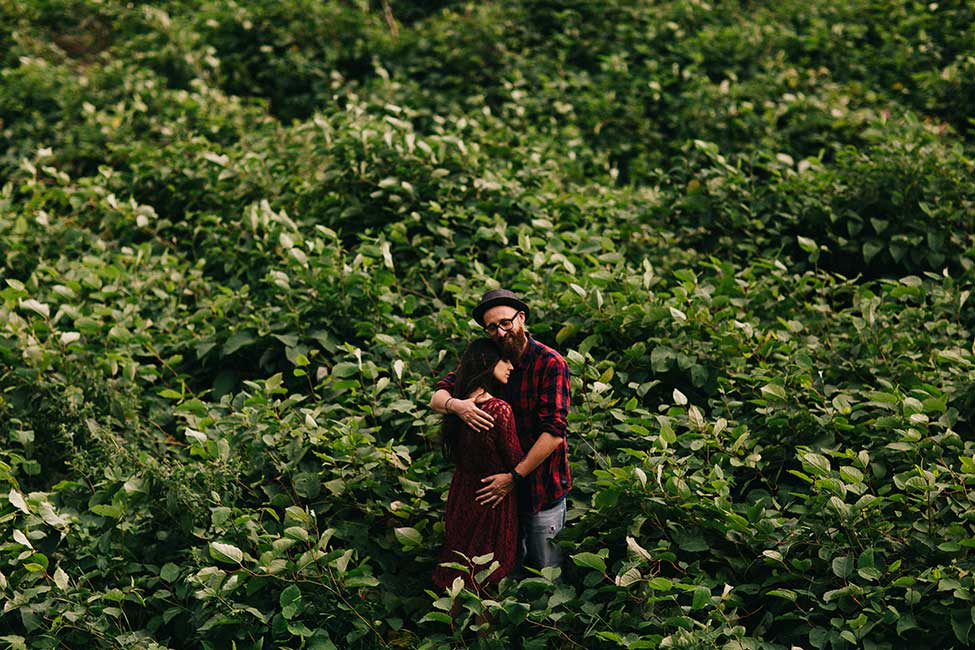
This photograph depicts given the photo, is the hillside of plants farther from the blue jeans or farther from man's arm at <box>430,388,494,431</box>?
man's arm at <box>430,388,494,431</box>

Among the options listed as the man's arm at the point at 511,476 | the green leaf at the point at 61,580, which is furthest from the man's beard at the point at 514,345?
the green leaf at the point at 61,580

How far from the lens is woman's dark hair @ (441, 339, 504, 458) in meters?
4.11

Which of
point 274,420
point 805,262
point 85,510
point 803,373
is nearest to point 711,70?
point 805,262

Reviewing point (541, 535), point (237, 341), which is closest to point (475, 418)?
point (541, 535)

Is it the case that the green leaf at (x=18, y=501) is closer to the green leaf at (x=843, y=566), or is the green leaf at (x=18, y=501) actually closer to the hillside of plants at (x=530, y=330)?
the hillside of plants at (x=530, y=330)

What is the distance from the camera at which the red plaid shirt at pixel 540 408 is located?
13.5ft

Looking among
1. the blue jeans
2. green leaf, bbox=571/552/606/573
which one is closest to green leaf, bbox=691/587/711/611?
green leaf, bbox=571/552/606/573

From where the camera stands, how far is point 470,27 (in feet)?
31.6

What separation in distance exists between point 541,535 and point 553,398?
619mm

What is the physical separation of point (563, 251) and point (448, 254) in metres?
0.73

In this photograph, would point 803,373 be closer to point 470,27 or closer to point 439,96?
point 439,96

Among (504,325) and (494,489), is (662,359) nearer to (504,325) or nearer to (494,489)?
(504,325)

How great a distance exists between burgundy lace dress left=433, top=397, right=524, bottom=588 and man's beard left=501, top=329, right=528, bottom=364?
0.21 metres

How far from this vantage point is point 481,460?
409cm
